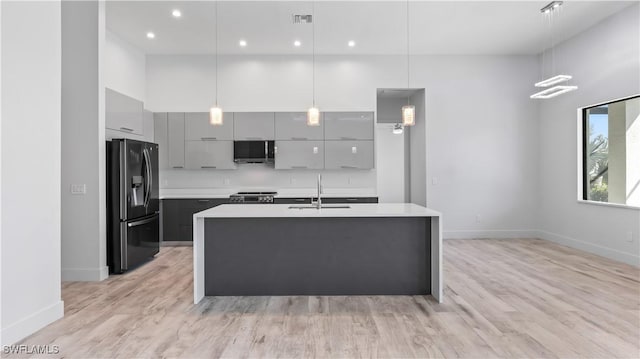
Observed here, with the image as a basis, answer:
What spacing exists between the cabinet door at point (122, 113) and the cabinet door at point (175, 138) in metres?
0.61

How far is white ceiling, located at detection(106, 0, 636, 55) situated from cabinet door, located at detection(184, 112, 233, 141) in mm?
1089

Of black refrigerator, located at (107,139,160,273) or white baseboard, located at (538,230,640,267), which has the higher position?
black refrigerator, located at (107,139,160,273)

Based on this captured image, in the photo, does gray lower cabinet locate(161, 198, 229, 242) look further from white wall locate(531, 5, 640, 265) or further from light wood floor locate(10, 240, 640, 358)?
white wall locate(531, 5, 640, 265)

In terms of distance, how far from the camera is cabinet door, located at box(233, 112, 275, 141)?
6.05 metres

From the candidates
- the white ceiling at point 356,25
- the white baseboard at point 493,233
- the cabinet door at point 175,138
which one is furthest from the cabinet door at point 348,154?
the cabinet door at point 175,138

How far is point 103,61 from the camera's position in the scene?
414 centimetres

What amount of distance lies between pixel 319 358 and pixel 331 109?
4.65 meters

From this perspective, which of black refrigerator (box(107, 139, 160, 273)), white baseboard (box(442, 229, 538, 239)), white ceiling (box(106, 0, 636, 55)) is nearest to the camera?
black refrigerator (box(107, 139, 160, 273))

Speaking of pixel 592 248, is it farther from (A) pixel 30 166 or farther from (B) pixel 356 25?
(A) pixel 30 166

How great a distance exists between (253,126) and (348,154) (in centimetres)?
162

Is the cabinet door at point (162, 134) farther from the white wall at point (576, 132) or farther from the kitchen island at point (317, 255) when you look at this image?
the white wall at point (576, 132)

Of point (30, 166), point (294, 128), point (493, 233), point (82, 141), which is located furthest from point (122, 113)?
point (493, 233)

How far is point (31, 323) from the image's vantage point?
2.65m

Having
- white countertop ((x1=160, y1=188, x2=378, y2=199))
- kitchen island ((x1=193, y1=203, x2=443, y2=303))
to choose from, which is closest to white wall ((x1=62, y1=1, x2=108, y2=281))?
kitchen island ((x1=193, y1=203, x2=443, y2=303))
